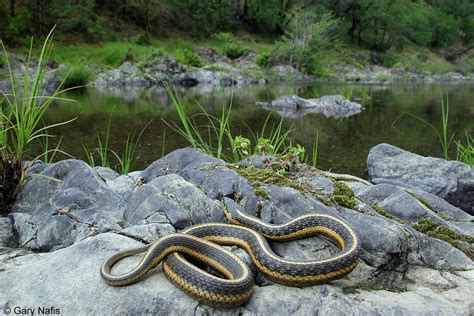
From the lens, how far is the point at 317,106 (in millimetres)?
25969

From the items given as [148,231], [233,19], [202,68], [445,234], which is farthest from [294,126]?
[233,19]

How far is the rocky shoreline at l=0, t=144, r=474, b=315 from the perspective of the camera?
3436 mm

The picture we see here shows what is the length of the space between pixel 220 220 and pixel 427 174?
658cm

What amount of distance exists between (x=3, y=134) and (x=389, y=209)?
214 inches

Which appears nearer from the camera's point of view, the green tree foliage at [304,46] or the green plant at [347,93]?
the green plant at [347,93]

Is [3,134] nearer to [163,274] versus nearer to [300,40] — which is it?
[163,274]

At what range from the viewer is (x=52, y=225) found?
452 centimetres

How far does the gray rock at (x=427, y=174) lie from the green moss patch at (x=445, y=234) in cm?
295

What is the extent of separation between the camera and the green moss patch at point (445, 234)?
14.7 feet

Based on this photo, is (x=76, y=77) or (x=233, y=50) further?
(x=233, y=50)

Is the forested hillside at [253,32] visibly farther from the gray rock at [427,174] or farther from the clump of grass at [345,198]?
the clump of grass at [345,198]

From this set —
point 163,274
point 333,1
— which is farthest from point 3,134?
point 333,1

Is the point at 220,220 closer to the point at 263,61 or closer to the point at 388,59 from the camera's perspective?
the point at 263,61

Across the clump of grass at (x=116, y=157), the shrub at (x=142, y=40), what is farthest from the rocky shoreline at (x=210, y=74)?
the clump of grass at (x=116, y=157)
